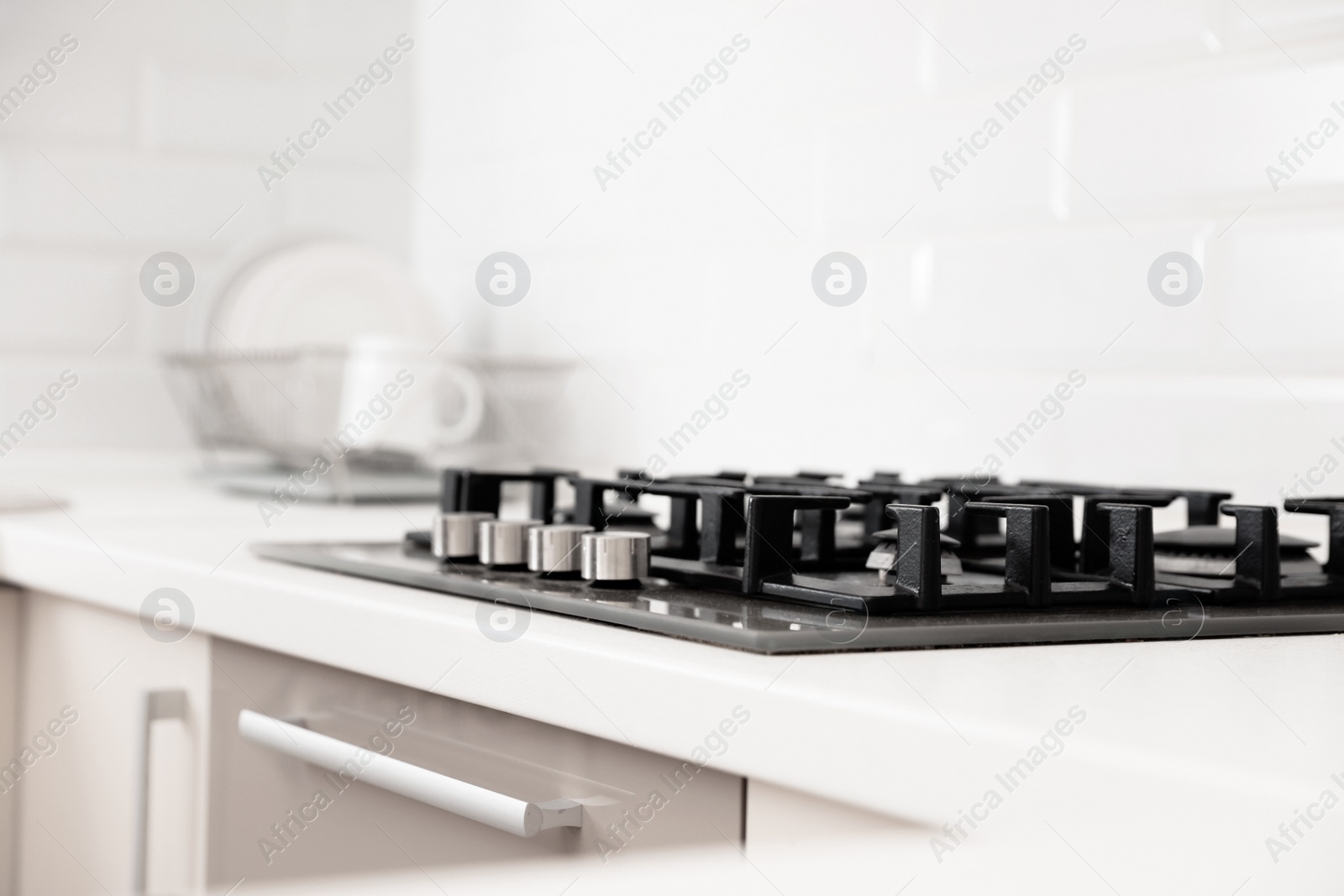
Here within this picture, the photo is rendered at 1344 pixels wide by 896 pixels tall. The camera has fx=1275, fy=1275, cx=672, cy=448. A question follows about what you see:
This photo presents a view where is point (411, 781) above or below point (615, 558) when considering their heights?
below

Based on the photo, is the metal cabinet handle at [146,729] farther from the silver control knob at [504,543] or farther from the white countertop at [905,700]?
the silver control knob at [504,543]

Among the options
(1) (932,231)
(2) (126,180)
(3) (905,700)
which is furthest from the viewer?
(2) (126,180)

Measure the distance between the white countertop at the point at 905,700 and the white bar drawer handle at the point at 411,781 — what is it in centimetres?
4

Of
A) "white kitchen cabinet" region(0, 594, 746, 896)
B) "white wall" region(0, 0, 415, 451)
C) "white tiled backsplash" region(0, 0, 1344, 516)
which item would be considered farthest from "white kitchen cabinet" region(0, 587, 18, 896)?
"white tiled backsplash" region(0, 0, 1344, 516)

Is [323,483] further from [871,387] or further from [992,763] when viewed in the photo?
[992,763]

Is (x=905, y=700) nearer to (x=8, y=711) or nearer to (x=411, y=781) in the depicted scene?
(x=411, y=781)

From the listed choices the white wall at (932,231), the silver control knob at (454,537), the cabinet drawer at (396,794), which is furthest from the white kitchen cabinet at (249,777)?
the white wall at (932,231)

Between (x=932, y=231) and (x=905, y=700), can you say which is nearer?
(x=905, y=700)

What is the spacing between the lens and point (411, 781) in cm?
66

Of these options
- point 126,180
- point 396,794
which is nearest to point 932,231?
point 396,794

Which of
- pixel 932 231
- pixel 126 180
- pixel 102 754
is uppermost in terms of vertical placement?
pixel 126 180

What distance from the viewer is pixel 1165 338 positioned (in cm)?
108

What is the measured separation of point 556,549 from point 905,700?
1.02 feet

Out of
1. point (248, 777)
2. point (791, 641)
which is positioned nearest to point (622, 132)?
point (248, 777)
